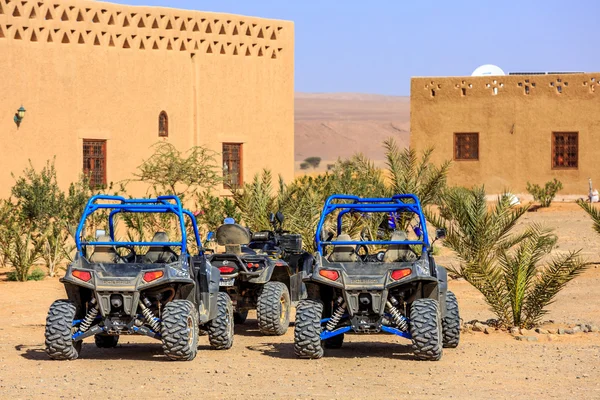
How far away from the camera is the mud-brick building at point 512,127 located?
33375mm

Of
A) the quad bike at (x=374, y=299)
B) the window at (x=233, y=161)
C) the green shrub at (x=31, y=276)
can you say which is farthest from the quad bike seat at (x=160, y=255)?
the window at (x=233, y=161)

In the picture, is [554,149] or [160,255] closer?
[160,255]

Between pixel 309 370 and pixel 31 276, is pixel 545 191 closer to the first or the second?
pixel 31 276

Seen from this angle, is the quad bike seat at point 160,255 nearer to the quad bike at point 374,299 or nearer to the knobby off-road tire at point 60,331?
the knobby off-road tire at point 60,331

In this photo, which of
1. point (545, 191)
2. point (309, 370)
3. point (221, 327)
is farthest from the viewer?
point (545, 191)

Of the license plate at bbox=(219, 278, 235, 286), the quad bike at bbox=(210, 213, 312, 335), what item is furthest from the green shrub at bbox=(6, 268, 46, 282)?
the license plate at bbox=(219, 278, 235, 286)

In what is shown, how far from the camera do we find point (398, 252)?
1077 cm

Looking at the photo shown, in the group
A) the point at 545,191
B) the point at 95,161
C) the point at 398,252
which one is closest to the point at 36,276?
the point at 95,161

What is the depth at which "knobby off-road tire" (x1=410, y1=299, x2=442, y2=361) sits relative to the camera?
994 cm

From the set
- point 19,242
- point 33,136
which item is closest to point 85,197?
point 19,242

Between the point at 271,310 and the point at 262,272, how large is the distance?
55 centimetres

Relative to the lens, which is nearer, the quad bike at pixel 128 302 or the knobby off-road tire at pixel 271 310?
the quad bike at pixel 128 302

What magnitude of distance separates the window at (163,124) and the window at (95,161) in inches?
60.8

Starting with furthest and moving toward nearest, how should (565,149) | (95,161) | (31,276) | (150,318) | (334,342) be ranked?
(565,149), (95,161), (31,276), (334,342), (150,318)
